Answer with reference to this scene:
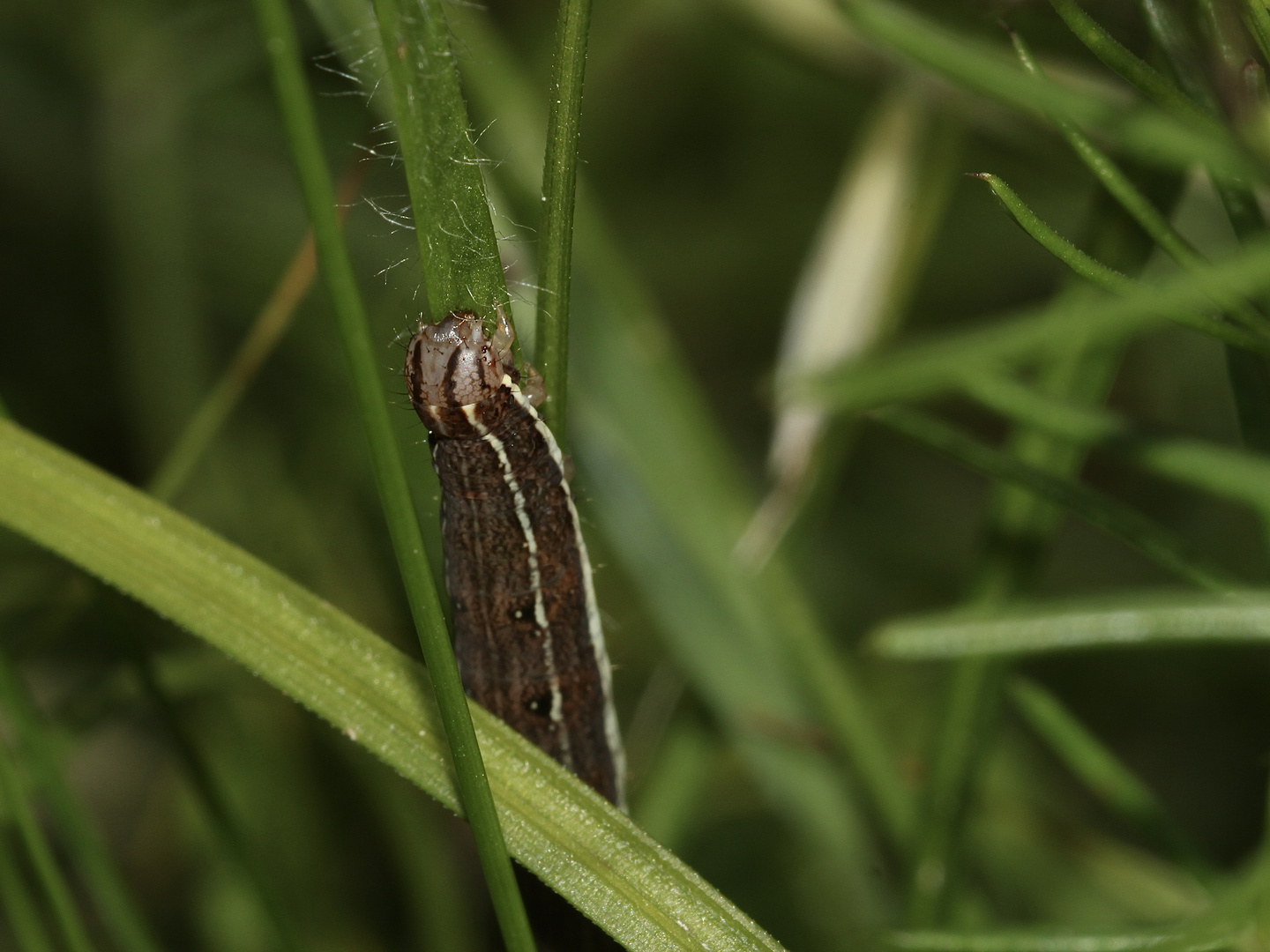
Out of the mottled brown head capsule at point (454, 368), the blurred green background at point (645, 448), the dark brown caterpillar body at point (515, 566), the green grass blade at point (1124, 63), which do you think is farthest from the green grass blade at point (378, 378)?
the blurred green background at point (645, 448)

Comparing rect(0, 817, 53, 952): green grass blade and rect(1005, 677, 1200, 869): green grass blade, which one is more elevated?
rect(1005, 677, 1200, 869): green grass blade

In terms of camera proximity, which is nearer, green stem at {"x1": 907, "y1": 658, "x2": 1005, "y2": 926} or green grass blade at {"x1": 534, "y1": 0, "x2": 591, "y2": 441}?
green grass blade at {"x1": 534, "y1": 0, "x2": 591, "y2": 441}

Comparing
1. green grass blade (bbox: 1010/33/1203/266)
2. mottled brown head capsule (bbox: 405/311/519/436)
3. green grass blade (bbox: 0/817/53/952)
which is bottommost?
green grass blade (bbox: 0/817/53/952)

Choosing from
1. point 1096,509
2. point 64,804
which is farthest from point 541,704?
point 1096,509

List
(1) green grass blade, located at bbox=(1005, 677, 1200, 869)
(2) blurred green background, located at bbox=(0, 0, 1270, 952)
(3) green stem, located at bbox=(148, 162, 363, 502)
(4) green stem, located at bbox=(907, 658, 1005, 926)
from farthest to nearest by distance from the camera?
(2) blurred green background, located at bbox=(0, 0, 1270, 952) → (3) green stem, located at bbox=(148, 162, 363, 502) → (4) green stem, located at bbox=(907, 658, 1005, 926) → (1) green grass blade, located at bbox=(1005, 677, 1200, 869)

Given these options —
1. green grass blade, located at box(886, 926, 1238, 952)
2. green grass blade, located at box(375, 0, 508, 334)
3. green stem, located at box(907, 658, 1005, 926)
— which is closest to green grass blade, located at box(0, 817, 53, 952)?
green grass blade, located at box(375, 0, 508, 334)

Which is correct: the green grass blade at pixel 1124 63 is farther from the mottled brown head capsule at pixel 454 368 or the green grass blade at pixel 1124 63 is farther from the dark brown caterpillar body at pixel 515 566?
the dark brown caterpillar body at pixel 515 566

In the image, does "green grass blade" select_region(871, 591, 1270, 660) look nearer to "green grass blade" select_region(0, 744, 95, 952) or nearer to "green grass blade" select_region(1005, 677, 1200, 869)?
"green grass blade" select_region(1005, 677, 1200, 869)
